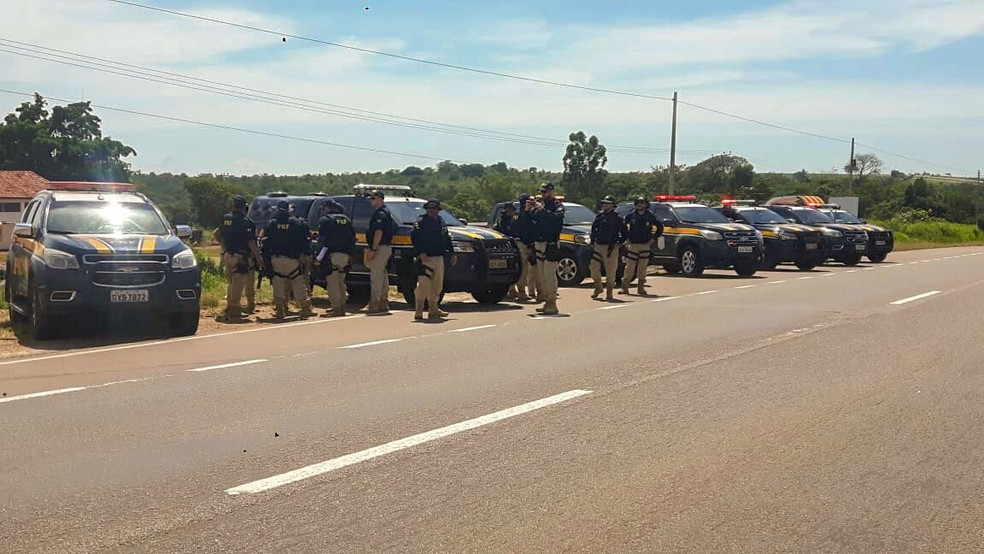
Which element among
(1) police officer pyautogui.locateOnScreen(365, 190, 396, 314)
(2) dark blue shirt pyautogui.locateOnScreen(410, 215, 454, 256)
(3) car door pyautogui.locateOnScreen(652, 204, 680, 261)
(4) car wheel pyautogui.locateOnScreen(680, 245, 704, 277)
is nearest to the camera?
(2) dark blue shirt pyautogui.locateOnScreen(410, 215, 454, 256)

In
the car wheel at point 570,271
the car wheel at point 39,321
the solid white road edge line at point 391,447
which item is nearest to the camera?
the solid white road edge line at point 391,447

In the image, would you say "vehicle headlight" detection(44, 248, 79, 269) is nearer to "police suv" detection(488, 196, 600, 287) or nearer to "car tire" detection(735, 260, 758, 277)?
"police suv" detection(488, 196, 600, 287)

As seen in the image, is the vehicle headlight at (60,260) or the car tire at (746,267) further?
the car tire at (746,267)

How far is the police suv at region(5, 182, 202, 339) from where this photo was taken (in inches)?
493

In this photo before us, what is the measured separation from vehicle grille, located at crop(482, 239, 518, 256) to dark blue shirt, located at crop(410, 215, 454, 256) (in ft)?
4.74

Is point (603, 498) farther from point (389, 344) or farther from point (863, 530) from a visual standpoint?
point (389, 344)

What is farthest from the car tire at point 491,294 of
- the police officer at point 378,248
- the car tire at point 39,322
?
the car tire at point 39,322

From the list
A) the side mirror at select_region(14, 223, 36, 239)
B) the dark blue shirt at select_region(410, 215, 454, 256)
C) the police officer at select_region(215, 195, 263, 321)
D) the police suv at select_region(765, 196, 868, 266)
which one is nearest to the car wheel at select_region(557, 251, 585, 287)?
the dark blue shirt at select_region(410, 215, 454, 256)

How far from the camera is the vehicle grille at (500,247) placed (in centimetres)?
1698

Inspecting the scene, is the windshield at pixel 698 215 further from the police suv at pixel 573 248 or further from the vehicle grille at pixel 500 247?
the vehicle grille at pixel 500 247

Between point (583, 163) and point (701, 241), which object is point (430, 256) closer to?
point (701, 241)

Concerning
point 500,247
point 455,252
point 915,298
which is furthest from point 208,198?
point 915,298

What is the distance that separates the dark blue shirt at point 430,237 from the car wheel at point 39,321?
510cm

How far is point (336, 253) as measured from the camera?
16.0 meters
